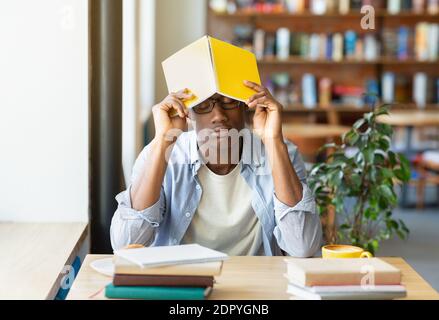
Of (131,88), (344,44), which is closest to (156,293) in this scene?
(131,88)

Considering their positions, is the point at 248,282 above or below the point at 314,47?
below

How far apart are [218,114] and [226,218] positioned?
28 centimetres

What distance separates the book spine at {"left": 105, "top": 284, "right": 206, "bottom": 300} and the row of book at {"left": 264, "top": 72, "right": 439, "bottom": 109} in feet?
18.4

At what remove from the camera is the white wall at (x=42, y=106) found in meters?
2.32

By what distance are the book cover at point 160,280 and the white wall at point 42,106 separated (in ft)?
3.41

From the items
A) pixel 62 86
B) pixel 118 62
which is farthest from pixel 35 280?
pixel 118 62

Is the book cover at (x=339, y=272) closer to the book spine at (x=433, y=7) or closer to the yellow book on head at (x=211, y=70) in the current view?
the yellow book on head at (x=211, y=70)

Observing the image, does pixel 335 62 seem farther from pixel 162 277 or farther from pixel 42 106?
pixel 162 277

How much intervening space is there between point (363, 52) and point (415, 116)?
3.27 ft

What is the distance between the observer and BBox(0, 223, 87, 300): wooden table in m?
1.66

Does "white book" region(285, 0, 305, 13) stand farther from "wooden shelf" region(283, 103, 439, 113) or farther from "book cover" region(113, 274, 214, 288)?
"book cover" region(113, 274, 214, 288)

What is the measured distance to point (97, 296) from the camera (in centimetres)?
146

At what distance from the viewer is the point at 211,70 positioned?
5.85 ft

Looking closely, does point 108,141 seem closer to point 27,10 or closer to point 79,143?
point 79,143
